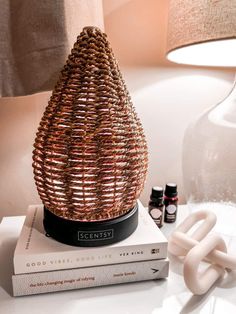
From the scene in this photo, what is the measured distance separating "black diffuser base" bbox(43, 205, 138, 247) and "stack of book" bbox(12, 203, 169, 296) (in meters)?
0.01

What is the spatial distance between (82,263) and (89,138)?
8.7 inches

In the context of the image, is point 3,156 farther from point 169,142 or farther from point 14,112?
point 169,142

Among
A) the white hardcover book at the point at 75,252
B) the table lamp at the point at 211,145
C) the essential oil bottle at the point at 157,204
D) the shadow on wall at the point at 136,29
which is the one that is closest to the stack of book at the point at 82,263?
the white hardcover book at the point at 75,252

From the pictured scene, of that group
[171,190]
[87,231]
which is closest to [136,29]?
[171,190]

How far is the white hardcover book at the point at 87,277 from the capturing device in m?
0.52

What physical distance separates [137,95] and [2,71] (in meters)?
0.39

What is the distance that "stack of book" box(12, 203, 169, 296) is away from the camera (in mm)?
519

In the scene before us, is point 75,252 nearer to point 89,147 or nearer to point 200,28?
point 89,147

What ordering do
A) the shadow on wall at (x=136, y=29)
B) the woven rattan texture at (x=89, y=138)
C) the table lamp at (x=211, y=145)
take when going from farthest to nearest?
the shadow on wall at (x=136, y=29)
the table lamp at (x=211, y=145)
the woven rattan texture at (x=89, y=138)

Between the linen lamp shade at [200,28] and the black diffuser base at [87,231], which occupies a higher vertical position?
the linen lamp shade at [200,28]

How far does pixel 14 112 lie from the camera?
828mm

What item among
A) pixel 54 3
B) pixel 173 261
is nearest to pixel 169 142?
pixel 173 261

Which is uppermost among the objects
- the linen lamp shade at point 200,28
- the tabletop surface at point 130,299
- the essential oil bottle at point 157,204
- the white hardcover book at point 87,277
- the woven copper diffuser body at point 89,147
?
the linen lamp shade at point 200,28

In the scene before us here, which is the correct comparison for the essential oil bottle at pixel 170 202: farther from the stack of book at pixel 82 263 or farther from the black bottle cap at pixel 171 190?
the stack of book at pixel 82 263
